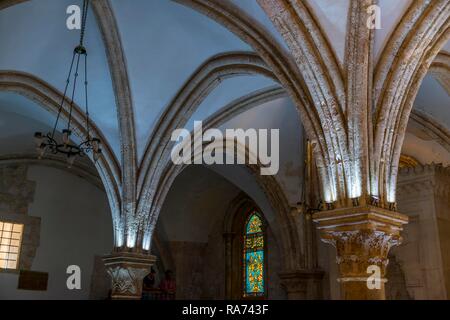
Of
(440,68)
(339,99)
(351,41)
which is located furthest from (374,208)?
(440,68)

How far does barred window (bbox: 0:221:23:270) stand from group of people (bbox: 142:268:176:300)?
3530 mm

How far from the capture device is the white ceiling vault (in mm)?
7476

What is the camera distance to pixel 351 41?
6.05 meters

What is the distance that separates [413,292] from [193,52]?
18.4 feet

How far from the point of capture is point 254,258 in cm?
1490

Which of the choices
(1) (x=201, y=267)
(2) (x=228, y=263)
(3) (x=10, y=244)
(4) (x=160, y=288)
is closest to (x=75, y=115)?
(3) (x=10, y=244)

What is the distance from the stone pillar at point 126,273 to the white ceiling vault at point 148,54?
1929 mm

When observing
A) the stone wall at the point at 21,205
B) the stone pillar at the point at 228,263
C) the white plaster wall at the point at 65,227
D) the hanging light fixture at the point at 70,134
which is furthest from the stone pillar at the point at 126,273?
the stone pillar at the point at 228,263

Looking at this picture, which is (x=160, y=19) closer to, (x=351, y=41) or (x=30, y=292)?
(x=351, y=41)

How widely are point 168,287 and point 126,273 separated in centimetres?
522

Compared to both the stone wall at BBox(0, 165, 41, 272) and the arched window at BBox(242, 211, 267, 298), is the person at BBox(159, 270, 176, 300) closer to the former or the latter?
the arched window at BBox(242, 211, 267, 298)

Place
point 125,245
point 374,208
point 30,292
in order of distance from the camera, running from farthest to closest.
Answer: point 30,292 → point 125,245 → point 374,208

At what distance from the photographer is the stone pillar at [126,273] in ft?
30.8

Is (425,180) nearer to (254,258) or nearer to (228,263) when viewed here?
(254,258)
